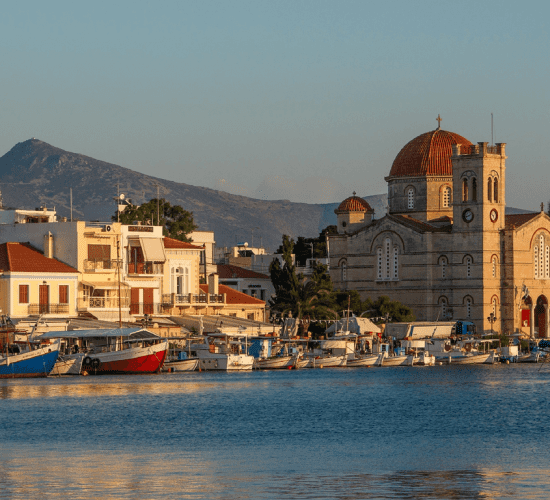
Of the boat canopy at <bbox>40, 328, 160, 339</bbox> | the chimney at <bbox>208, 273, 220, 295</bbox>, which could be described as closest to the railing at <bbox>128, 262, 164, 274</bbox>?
the chimney at <bbox>208, 273, 220, 295</bbox>

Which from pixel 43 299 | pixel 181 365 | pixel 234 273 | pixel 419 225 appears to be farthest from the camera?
pixel 234 273

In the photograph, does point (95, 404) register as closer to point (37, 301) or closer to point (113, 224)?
point (37, 301)

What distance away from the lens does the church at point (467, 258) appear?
417 ft

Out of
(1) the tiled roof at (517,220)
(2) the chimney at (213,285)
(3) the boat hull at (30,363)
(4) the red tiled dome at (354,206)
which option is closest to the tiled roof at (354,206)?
(4) the red tiled dome at (354,206)

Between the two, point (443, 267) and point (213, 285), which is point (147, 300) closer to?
point (213, 285)

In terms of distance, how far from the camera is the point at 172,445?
45781mm

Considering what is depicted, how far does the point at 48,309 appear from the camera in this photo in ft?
299

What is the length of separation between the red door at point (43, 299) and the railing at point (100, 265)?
4.68m

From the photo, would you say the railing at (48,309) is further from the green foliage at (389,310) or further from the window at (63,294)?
the green foliage at (389,310)

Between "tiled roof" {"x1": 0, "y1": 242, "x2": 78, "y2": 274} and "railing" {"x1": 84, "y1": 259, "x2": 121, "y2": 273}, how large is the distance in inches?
51.7

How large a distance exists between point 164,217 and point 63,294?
36277 mm

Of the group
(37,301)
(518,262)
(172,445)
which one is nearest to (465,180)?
(518,262)

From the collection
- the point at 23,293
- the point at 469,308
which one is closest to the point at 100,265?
the point at 23,293

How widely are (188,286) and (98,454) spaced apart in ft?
208
